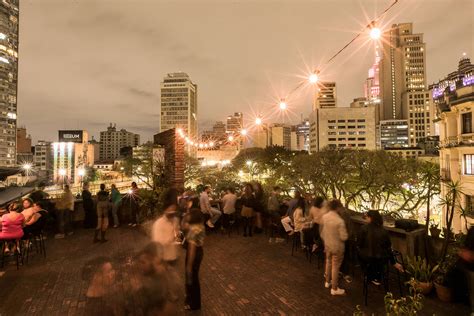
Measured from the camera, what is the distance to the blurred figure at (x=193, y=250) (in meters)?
4.14

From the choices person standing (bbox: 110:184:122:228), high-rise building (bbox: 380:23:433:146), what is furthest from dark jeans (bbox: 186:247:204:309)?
high-rise building (bbox: 380:23:433:146)

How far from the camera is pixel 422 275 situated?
471 centimetres

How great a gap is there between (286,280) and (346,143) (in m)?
127

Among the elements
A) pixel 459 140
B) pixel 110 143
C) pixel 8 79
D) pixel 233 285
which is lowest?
pixel 233 285

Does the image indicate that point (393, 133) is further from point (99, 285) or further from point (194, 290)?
point (99, 285)

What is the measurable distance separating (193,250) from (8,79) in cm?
14627

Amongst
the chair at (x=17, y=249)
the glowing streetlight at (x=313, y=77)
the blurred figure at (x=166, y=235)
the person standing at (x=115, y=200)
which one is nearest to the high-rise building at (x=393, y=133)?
the glowing streetlight at (x=313, y=77)

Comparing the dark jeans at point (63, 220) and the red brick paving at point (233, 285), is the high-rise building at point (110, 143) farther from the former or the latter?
the red brick paving at point (233, 285)

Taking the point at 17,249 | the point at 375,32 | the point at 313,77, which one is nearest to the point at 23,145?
the point at 17,249

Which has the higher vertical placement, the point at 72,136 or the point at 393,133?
the point at 393,133

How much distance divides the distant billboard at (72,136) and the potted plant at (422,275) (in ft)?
332

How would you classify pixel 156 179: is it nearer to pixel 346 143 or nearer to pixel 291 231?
pixel 291 231

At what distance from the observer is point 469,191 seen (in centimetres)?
2397

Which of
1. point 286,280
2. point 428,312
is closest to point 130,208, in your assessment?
point 286,280
